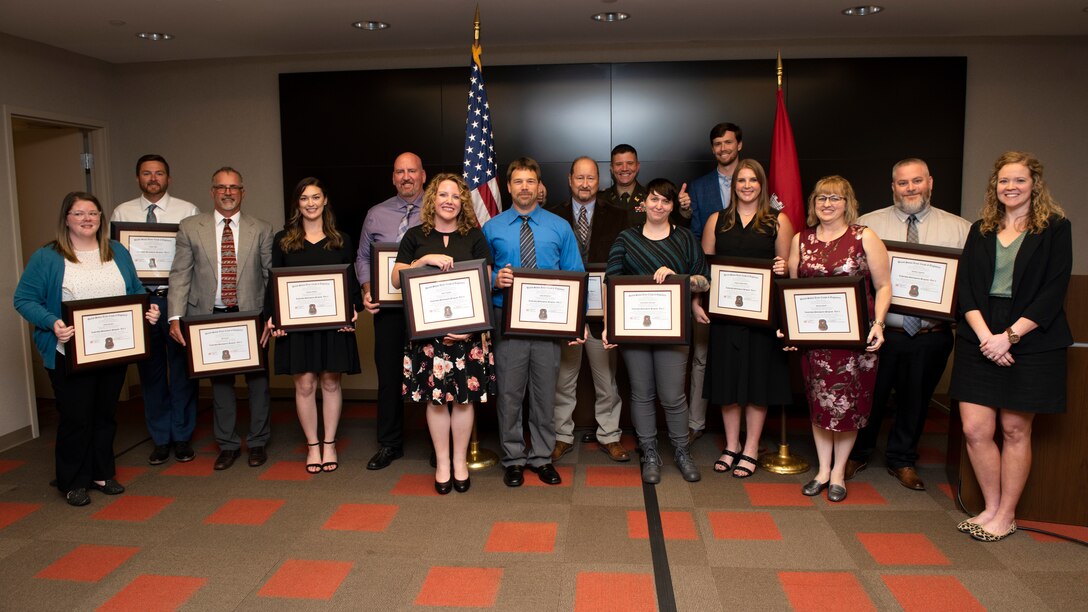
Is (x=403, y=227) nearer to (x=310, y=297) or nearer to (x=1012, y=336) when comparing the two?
(x=310, y=297)

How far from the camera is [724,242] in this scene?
147 inches

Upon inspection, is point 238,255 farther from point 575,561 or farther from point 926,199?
point 926,199

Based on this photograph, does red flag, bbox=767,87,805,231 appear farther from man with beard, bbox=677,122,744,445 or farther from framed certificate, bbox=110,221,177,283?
framed certificate, bbox=110,221,177,283

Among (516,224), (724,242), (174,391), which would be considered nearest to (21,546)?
(174,391)

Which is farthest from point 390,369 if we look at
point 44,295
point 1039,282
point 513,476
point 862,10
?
point 862,10

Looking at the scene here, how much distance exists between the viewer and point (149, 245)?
421 cm

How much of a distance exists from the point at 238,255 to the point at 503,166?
97.7 inches

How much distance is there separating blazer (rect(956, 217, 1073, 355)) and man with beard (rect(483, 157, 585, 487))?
176 cm

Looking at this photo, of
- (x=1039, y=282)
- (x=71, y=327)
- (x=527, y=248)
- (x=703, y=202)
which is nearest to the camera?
(x=1039, y=282)

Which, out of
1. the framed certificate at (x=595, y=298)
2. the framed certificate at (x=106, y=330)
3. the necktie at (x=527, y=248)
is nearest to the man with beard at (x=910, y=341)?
the framed certificate at (x=595, y=298)

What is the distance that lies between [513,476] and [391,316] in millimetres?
1055

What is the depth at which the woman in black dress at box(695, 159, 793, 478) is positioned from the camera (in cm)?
364

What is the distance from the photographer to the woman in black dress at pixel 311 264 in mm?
3838

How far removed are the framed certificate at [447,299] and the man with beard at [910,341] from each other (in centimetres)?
198
